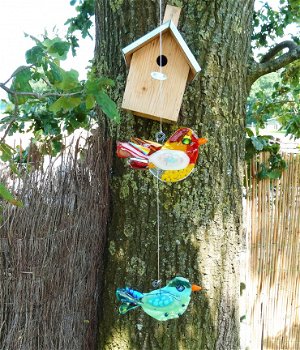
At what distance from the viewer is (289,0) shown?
3504mm

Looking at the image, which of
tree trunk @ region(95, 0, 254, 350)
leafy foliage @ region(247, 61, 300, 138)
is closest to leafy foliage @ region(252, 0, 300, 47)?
leafy foliage @ region(247, 61, 300, 138)

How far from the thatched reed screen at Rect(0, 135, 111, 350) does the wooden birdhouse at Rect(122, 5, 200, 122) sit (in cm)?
40

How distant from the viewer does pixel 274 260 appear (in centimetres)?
354

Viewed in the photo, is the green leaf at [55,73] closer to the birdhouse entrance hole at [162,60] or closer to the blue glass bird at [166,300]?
the birdhouse entrance hole at [162,60]

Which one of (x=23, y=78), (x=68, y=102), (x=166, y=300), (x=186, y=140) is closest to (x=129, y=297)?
(x=166, y=300)

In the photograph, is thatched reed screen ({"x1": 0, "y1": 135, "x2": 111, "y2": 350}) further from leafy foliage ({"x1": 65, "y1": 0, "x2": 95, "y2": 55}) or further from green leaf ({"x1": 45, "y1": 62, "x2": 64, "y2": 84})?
leafy foliage ({"x1": 65, "y1": 0, "x2": 95, "y2": 55})

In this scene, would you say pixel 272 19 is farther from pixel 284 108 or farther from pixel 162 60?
pixel 162 60

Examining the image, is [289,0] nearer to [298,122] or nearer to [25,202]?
[298,122]

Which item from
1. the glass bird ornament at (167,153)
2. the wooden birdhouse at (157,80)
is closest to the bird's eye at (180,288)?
the glass bird ornament at (167,153)

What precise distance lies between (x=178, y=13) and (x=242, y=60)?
1.38 ft

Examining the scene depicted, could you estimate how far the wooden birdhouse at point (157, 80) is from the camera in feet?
6.30

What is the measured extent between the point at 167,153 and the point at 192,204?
16.5 inches

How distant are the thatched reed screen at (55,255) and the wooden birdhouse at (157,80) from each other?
0.40m

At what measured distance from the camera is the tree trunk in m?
2.10
